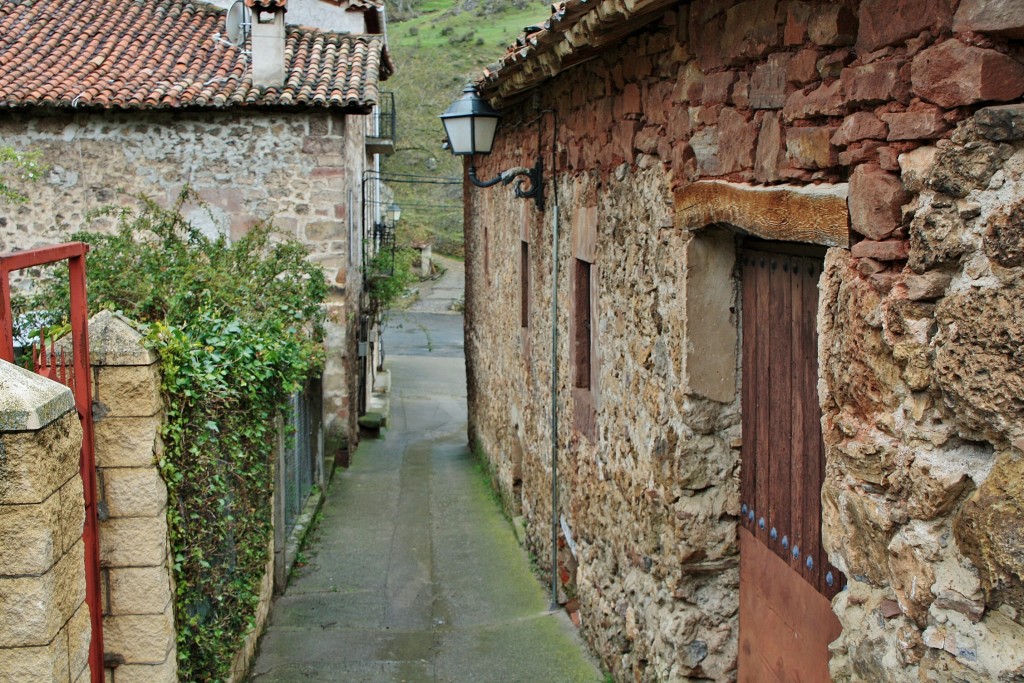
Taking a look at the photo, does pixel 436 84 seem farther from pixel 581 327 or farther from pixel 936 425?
pixel 936 425

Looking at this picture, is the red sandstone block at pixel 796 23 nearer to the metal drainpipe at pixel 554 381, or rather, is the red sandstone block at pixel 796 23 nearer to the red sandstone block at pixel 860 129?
the red sandstone block at pixel 860 129

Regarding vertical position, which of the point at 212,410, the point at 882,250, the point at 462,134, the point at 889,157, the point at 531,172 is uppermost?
the point at 462,134

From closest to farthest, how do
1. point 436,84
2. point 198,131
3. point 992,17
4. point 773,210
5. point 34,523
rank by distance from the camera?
point 992,17
point 34,523
point 773,210
point 198,131
point 436,84

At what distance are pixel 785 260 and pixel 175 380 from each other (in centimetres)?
273

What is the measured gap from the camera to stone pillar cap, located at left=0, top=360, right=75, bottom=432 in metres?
2.91

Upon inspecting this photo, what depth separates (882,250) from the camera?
2.62 meters

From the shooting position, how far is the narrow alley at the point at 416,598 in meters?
6.25

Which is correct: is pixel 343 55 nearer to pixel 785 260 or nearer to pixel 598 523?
pixel 598 523

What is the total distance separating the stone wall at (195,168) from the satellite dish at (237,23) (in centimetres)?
149

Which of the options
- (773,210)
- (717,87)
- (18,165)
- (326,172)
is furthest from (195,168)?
(773,210)

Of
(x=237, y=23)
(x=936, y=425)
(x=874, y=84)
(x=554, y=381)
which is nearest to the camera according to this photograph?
(x=936, y=425)

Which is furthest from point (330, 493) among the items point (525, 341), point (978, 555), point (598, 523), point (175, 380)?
point (978, 555)

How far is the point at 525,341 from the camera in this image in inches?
344

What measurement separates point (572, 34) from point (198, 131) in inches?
303
